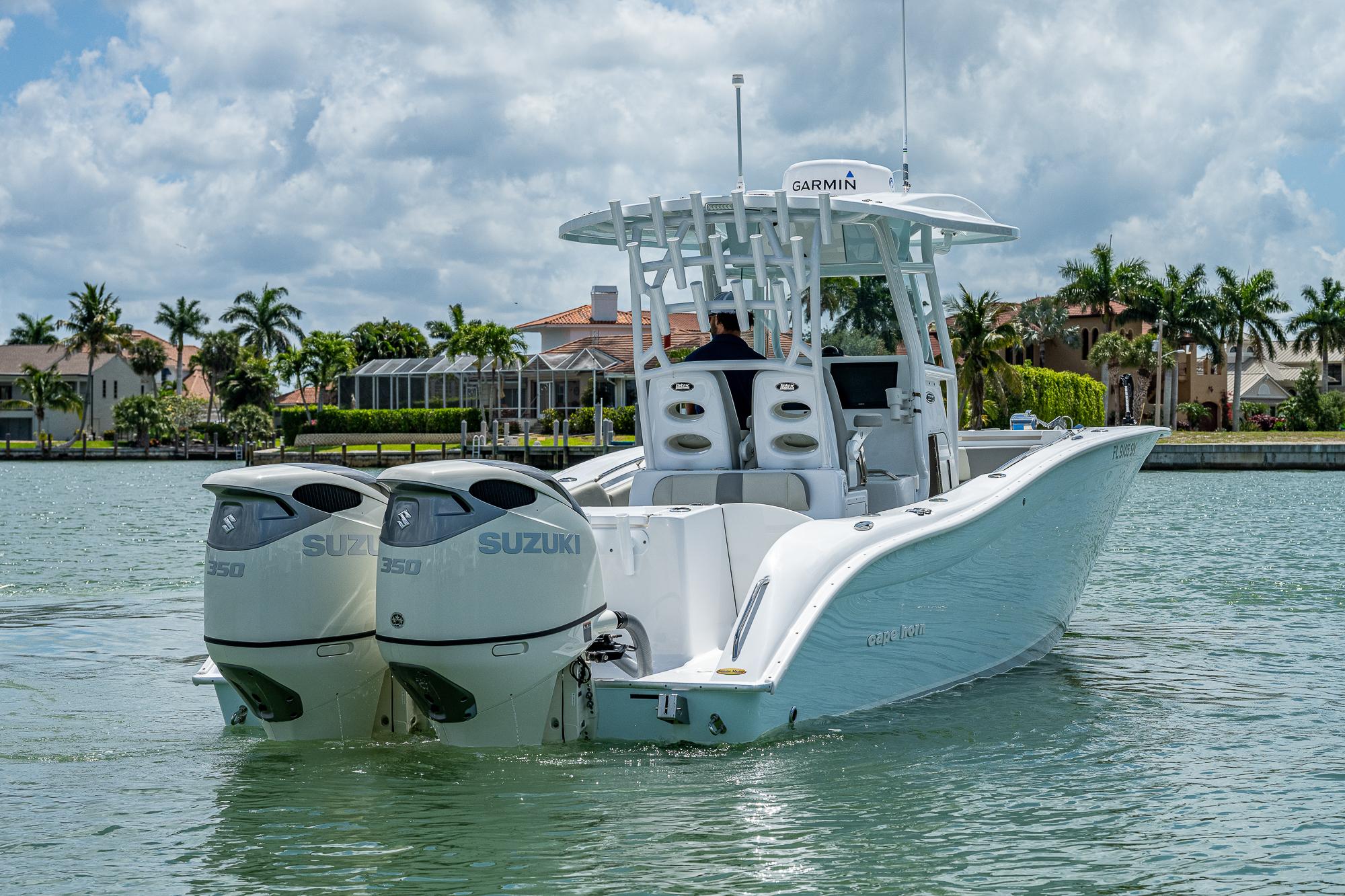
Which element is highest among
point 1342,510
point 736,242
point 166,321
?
point 166,321

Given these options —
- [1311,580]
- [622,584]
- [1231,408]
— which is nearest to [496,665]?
[622,584]

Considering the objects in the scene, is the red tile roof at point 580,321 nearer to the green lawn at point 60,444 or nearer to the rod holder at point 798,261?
the green lawn at point 60,444

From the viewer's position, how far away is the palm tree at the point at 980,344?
54.3m

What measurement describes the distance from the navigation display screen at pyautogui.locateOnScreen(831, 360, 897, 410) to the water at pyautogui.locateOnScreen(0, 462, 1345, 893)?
1892 millimetres

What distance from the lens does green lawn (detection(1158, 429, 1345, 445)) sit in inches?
2143

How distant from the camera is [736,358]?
26.2ft

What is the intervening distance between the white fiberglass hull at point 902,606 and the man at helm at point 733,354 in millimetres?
1299

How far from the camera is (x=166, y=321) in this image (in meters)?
104

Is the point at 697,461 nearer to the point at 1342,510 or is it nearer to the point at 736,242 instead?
the point at 736,242

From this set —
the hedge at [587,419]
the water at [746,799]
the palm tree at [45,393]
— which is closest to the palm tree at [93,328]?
the palm tree at [45,393]

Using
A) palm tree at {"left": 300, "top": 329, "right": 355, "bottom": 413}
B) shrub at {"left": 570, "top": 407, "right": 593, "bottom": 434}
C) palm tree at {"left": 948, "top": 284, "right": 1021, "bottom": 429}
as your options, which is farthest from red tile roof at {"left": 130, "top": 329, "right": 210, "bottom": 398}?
palm tree at {"left": 948, "top": 284, "right": 1021, "bottom": 429}

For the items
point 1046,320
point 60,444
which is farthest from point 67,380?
point 1046,320

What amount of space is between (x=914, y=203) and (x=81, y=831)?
18.5 ft

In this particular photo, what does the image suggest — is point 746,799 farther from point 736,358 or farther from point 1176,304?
point 1176,304
